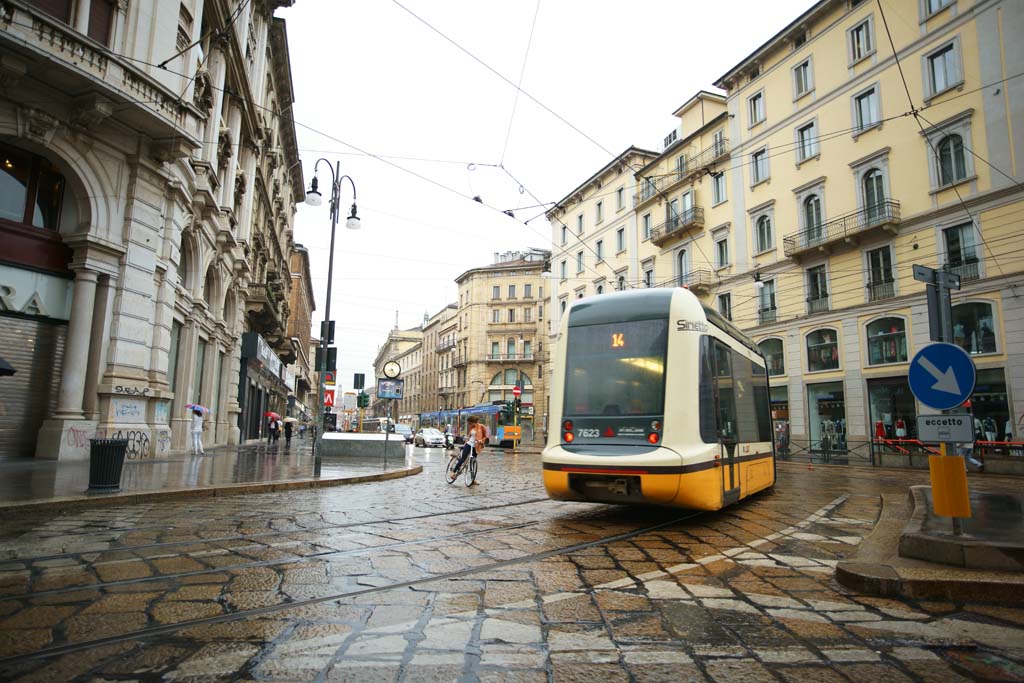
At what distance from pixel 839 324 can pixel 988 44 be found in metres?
10.4

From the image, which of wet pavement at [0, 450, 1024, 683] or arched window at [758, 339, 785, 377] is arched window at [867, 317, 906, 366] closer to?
arched window at [758, 339, 785, 377]

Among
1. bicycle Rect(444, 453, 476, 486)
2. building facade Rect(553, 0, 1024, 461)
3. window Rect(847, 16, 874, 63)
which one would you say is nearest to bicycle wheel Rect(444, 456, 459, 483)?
bicycle Rect(444, 453, 476, 486)

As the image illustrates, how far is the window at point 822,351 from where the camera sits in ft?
80.8

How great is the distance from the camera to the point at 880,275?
23062 mm

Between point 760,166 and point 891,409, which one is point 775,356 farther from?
point 760,166

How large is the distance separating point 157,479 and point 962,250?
24.3 metres

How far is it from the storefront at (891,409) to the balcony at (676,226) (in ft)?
40.1

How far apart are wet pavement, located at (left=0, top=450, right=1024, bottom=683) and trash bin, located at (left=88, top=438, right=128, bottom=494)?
151cm

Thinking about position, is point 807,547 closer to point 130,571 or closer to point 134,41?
point 130,571

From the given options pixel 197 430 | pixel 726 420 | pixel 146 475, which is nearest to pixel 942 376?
pixel 726 420

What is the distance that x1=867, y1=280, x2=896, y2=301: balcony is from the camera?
22484 mm

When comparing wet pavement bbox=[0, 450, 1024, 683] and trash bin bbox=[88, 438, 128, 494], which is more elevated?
trash bin bbox=[88, 438, 128, 494]

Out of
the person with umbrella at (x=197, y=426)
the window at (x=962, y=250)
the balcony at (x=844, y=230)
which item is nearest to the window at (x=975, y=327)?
the window at (x=962, y=250)

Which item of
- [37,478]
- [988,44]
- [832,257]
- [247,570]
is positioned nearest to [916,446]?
[832,257]
